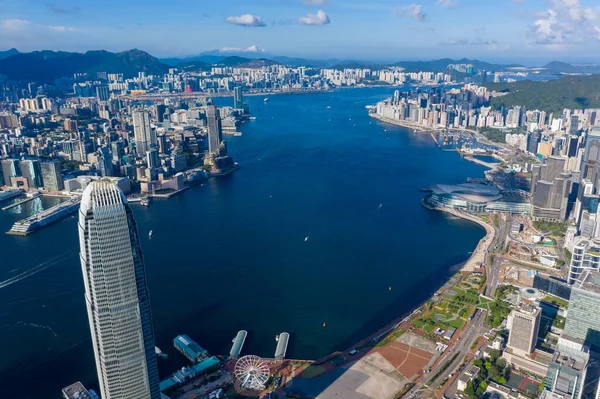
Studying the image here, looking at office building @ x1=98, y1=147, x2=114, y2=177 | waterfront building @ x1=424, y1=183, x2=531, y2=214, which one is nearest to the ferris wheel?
waterfront building @ x1=424, y1=183, x2=531, y2=214

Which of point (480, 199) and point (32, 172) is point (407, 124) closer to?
point (480, 199)

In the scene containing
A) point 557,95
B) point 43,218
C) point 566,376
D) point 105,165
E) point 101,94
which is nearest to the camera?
point 566,376

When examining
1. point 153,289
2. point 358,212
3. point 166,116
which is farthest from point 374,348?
point 166,116

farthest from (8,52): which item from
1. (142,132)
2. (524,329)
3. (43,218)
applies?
(524,329)

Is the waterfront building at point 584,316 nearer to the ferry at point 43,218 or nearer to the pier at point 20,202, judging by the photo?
the ferry at point 43,218

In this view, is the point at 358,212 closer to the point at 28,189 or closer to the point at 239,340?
the point at 239,340

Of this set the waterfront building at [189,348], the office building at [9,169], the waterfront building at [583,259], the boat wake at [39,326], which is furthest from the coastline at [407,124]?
the boat wake at [39,326]
